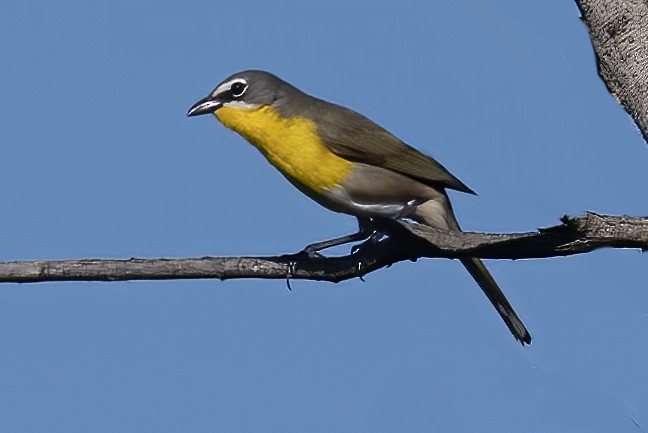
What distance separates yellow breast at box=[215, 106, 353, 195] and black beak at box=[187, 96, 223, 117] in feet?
0.17

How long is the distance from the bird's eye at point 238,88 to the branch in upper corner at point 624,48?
9.79 ft

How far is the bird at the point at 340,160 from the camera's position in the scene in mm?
7250

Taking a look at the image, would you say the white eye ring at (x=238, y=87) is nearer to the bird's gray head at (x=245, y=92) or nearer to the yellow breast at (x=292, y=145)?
the bird's gray head at (x=245, y=92)

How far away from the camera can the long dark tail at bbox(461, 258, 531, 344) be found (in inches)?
290

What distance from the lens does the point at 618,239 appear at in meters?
4.93

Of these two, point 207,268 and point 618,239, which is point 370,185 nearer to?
point 207,268

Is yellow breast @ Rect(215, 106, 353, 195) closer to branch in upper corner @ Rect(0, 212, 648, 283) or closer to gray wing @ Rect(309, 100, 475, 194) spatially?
gray wing @ Rect(309, 100, 475, 194)

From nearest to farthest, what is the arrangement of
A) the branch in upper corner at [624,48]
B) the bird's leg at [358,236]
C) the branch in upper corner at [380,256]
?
the branch in upper corner at [380,256] → the branch in upper corner at [624,48] → the bird's leg at [358,236]

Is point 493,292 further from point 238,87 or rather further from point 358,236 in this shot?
point 238,87

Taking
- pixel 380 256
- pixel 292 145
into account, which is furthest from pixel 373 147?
pixel 380 256

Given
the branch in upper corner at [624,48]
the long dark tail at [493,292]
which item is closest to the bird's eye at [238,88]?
the long dark tail at [493,292]

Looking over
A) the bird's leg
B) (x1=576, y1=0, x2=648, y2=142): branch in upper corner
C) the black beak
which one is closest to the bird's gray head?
the black beak

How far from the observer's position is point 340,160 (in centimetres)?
738

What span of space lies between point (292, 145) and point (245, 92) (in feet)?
2.15
